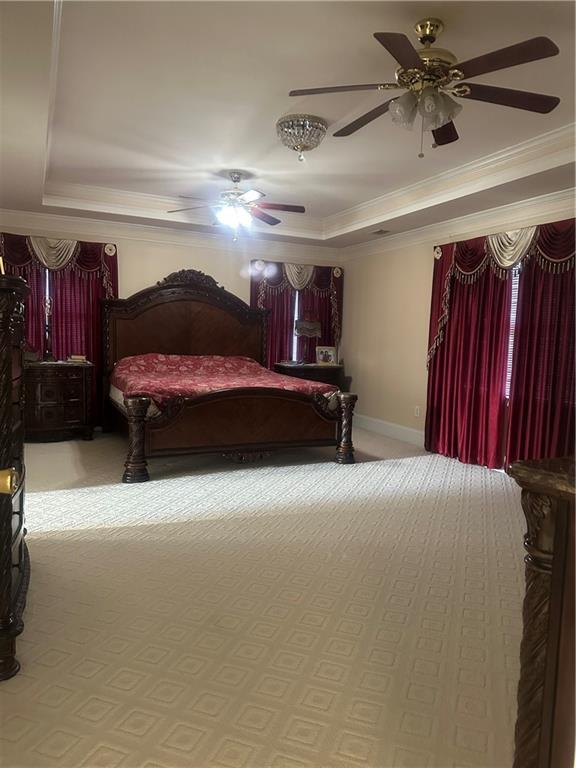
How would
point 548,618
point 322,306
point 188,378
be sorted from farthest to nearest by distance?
point 322,306, point 188,378, point 548,618

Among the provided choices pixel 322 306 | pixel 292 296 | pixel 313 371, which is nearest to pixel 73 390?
pixel 313 371

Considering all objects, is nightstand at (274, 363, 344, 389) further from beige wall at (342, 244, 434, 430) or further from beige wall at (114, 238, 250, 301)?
beige wall at (114, 238, 250, 301)

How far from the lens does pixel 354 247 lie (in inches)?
276

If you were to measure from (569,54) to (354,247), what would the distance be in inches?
172

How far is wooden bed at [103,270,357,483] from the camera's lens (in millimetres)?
4340

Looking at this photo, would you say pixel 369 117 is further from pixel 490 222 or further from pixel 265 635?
pixel 490 222

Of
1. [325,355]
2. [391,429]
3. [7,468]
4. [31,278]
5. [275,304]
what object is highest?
[31,278]

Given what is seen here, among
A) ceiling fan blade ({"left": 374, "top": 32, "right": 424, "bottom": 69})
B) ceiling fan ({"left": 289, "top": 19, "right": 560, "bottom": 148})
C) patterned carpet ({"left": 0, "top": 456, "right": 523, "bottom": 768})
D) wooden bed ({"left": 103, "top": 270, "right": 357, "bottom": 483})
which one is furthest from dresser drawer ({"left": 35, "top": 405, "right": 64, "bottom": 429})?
ceiling fan blade ({"left": 374, "top": 32, "right": 424, "bottom": 69})

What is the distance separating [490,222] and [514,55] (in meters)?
3.19

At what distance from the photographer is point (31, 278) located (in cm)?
571

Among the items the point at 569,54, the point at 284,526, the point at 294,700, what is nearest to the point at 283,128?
the point at 569,54

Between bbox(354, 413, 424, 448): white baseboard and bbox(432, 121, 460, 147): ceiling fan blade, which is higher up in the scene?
bbox(432, 121, 460, 147): ceiling fan blade

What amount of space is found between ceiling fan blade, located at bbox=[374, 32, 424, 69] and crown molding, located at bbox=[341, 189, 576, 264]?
8.54 ft

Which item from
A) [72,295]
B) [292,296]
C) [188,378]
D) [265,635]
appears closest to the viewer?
[265,635]
